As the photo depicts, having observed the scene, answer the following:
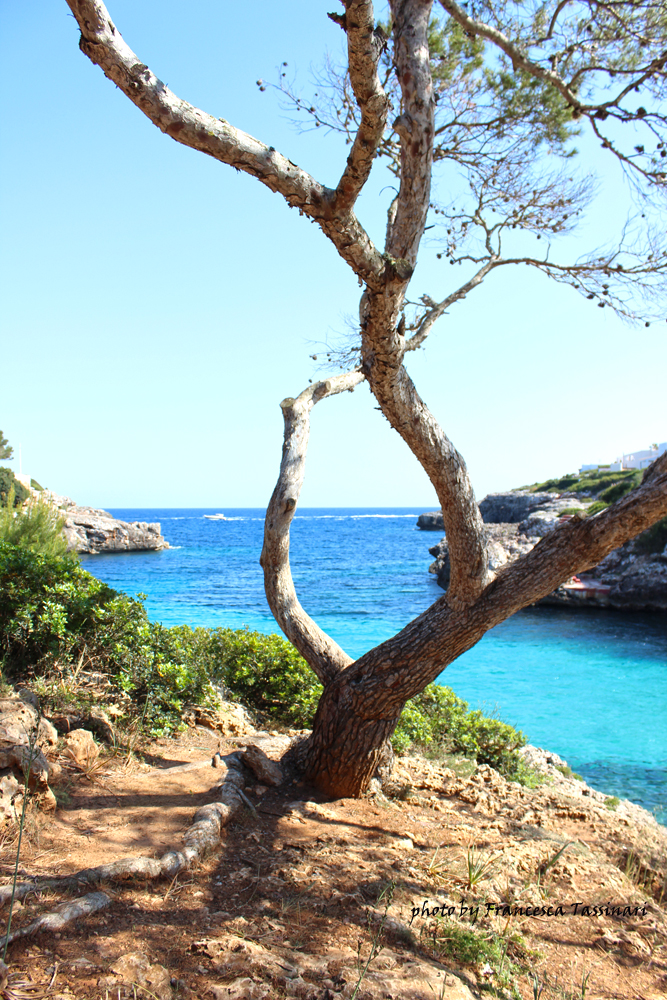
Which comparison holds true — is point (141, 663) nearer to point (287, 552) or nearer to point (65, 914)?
point (287, 552)

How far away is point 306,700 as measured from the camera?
291 inches

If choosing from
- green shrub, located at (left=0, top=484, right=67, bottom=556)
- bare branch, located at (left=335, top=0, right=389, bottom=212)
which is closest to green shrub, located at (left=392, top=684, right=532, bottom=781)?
bare branch, located at (left=335, top=0, right=389, bottom=212)

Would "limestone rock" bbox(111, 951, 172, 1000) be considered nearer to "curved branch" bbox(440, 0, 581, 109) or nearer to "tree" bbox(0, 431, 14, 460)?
"curved branch" bbox(440, 0, 581, 109)

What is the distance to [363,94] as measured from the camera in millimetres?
3072

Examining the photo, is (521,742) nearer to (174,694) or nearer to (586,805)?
(586,805)

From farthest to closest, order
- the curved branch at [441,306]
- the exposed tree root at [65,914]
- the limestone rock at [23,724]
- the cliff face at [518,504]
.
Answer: the cliff face at [518,504] < the curved branch at [441,306] < the limestone rock at [23,724] < the exposed tree root at [65,914]

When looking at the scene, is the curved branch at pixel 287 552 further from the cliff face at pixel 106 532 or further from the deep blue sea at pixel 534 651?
the cliff face at pixel 106 532

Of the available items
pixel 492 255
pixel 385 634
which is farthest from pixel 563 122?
pixel 385 634

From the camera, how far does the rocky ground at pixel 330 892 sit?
2547mm

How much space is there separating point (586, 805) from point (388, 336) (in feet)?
16.7

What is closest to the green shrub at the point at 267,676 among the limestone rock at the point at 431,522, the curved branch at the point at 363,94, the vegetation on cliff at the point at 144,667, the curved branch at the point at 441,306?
the vegetation on cliff at the point at 144,667

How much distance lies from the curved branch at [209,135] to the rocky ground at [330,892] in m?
3.60

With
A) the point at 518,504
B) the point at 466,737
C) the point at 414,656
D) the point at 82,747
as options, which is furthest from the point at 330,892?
the point at 518,504

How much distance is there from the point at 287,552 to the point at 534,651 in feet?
50.3
